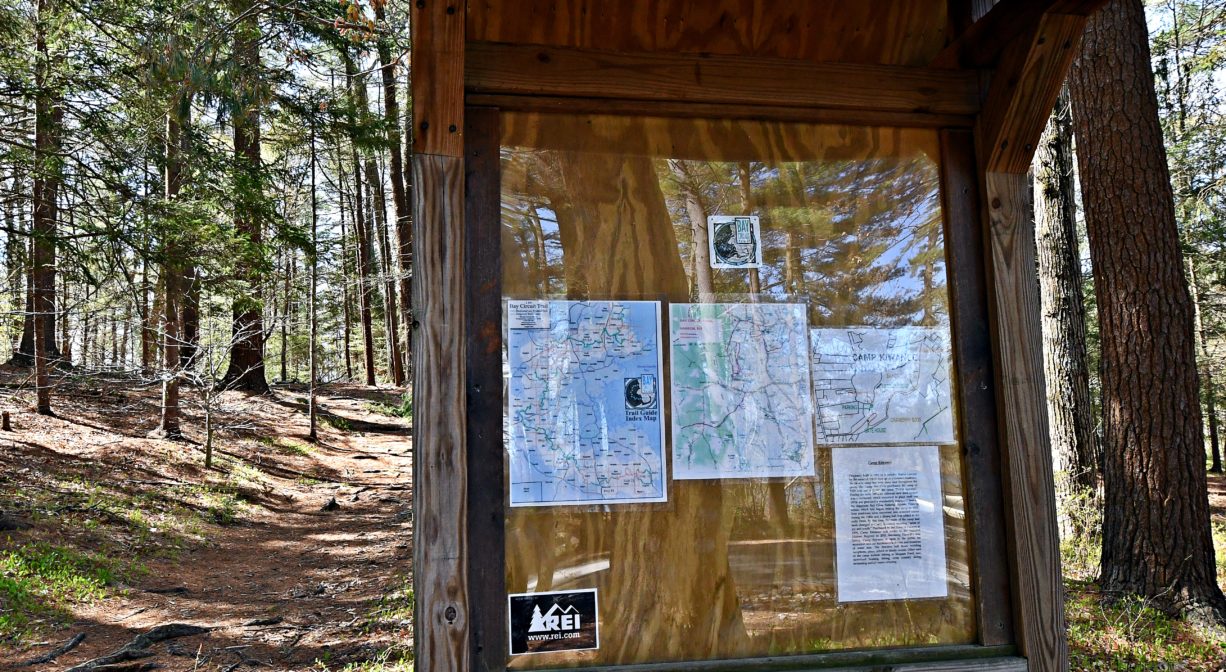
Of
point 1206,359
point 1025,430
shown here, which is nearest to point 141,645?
point 1025,430

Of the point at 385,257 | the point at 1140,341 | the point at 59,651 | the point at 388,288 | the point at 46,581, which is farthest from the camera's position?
the point at 385,257

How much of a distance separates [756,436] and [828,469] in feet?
0.81

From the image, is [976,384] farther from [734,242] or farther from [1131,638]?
[1131,638]

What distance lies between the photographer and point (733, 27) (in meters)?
2.33

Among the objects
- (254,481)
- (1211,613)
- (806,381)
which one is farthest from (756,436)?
(254,481)

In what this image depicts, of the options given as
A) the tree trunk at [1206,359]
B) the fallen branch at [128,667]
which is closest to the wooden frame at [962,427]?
the fallen branch at [128,667]

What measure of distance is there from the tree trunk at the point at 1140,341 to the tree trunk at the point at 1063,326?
151 centimetres

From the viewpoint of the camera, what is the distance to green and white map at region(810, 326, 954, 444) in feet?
7.55

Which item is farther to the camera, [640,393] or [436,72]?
[640,393]

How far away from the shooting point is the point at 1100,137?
5184 mm

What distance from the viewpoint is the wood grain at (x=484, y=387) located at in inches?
80.9

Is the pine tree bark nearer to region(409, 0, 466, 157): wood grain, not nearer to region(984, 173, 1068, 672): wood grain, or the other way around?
region(409, 0, 466, 157): wood grain

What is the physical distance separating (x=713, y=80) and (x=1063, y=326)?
18.8ft

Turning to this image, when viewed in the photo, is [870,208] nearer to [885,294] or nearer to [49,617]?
[885,294]
